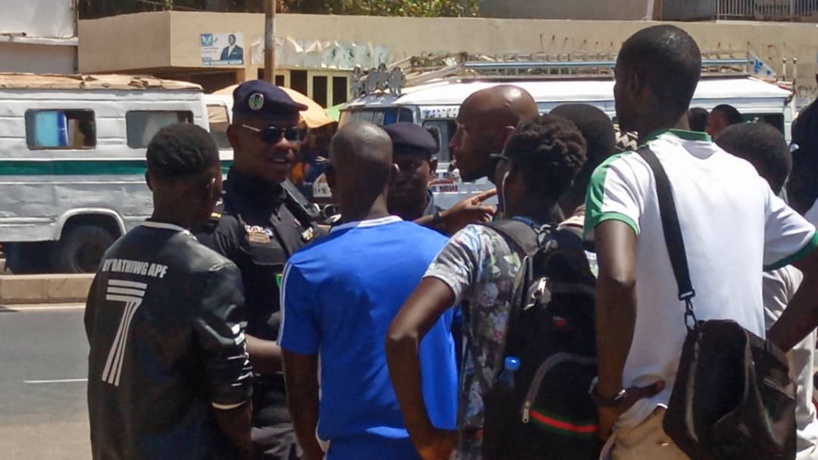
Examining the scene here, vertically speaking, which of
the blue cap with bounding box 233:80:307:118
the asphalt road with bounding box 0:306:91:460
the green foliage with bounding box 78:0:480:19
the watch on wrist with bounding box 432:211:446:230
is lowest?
the asphalt road with bounding box 0:306:91:460

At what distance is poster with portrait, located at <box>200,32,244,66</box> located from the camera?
22.6 m

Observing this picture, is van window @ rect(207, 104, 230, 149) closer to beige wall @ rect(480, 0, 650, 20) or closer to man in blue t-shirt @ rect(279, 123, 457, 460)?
beige wall @ rect(480, 0, 650, 20)

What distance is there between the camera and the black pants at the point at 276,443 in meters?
3.71

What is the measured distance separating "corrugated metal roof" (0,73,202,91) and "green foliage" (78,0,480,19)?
429 inches

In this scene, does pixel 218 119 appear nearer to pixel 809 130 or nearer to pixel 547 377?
pixel 809 130

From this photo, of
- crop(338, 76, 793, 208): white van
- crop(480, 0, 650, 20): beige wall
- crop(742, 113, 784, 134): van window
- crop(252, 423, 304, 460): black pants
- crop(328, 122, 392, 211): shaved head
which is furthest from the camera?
crop(480, 0, 650, 20): beige wall

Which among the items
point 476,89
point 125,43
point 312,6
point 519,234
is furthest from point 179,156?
point 312,6

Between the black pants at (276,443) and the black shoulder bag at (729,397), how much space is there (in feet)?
4.28

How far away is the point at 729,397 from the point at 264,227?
5.35 feet

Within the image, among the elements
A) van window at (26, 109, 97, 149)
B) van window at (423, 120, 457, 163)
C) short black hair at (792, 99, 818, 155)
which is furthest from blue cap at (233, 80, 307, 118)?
van window at (26, 109, 97, 149)

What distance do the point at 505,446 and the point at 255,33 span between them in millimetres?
20525

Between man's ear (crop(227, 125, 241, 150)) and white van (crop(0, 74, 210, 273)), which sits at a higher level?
man's ear (crop(227, 125, 241, 150))

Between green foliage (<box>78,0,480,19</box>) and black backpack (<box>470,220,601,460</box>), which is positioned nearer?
black backpack (<box>470,220,601,460</box>)

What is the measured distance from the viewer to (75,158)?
16.5 m
